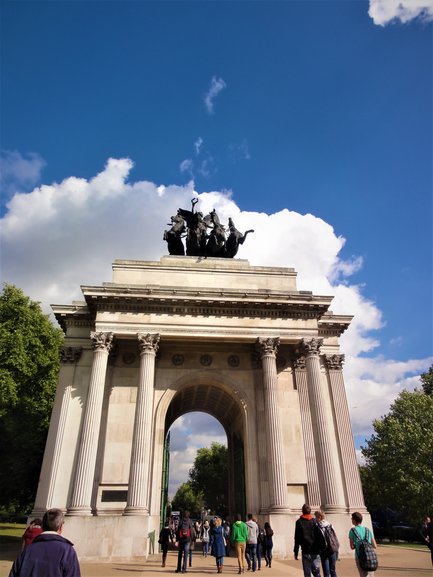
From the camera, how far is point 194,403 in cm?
3131

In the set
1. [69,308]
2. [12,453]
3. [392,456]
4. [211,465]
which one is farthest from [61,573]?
[211,465]

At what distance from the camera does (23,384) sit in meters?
31.0

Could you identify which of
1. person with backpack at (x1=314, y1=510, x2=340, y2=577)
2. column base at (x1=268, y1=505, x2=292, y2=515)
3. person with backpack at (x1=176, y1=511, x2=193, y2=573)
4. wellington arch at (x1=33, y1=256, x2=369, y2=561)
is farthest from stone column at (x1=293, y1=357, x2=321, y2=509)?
person with backpack at (x1=314, y1=510, x2=340, y2=577)

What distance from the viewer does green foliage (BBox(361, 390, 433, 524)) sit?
36.8 m

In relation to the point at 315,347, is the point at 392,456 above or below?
below

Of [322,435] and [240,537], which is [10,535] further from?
[240,537]

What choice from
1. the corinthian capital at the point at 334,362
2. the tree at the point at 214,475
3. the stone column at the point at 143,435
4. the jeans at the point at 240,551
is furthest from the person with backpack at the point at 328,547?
the tree at the point at 214,475

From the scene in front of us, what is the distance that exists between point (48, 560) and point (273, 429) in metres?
19.8

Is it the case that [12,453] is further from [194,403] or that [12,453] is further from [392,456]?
[392,456]

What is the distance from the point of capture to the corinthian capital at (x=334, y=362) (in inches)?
1065

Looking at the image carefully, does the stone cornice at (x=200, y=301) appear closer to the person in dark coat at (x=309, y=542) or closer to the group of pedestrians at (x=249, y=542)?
the group of pedestrians at (x=249, y=542)

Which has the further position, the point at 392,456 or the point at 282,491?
the point at 392,456

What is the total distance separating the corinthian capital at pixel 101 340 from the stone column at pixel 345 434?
13900 mm

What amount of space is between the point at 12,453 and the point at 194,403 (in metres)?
13.8
